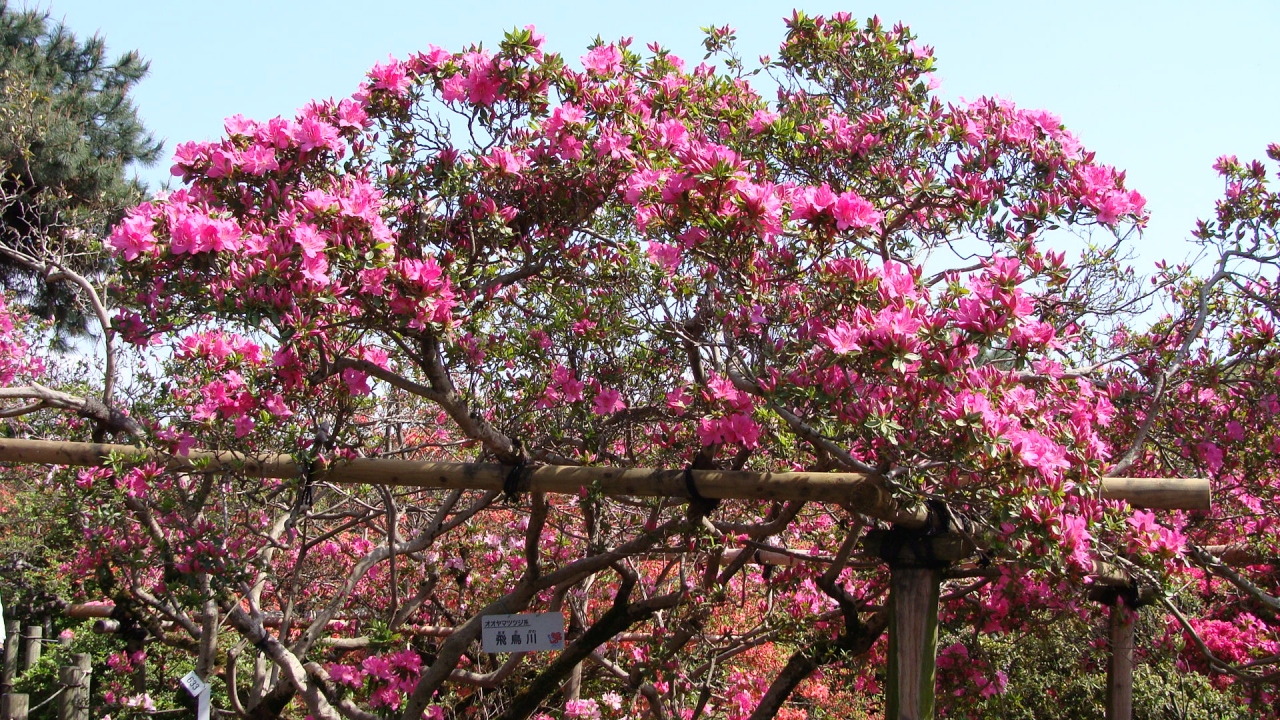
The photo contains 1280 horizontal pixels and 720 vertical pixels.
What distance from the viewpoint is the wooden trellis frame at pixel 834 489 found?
2.68 m

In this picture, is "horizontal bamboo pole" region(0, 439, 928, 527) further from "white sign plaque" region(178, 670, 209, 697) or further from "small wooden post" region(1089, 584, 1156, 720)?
"small wooden post" region(1089, 584, 1156, 720)

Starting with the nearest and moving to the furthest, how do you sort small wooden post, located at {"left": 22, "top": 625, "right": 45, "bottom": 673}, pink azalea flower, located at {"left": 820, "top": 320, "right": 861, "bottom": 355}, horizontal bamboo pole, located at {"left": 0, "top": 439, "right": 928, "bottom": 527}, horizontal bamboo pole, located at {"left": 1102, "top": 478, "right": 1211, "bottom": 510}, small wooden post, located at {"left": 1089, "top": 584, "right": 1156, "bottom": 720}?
pink azalea flower, located at {"left": 820, "top": 320, "right": 861, "bottom": 355} → horizontal bamboo pole, located at {"left": 1102, "top": 478, "right": 1211, "bottom": 510} → horizontal bamboo pole, located at {"left": 0, "top": 439, "right": 928, "bottom": 527} → small wooden post, located at {"left": 1089, "top": 584, "right": 1156, "bottom": 720} → small wooden post, located at {"left": 22, "top": 625, "right": 45, "bottom": 673}

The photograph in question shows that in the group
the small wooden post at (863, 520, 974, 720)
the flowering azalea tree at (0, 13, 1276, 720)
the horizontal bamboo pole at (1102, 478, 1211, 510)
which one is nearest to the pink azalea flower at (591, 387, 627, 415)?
the flowering azalea tree at (0, 13, 1276, 720)

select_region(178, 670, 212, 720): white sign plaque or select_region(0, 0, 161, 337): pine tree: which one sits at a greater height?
select_region(0, 0, 161, 337): pine tree

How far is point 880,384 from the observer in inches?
98.6

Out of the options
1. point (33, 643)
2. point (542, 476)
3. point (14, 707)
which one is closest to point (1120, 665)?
point (542, 476)

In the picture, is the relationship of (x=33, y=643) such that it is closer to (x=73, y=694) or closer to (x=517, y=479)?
(x=73, y=694)

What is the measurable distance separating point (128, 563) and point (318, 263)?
1589 mm

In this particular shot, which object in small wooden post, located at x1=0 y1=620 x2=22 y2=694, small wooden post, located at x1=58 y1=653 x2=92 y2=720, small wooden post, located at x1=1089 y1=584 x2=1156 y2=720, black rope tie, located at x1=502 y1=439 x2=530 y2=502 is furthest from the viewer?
small wooden post, located at x1=0 y1=620 x2=22 y2=694

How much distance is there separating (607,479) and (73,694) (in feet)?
15.7

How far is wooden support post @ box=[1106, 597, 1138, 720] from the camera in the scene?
3918 millimetres

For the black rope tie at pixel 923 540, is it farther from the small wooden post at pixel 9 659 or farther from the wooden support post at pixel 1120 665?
the small wooden post at pixel 9 659

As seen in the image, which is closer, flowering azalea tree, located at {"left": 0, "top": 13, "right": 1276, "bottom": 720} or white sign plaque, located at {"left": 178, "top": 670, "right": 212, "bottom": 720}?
flowering azalea tree, located at {"left": 0, "top": 13, "right": 1276, "bottom": 720}

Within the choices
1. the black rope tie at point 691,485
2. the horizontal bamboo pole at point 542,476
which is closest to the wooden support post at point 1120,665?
the horizontal bamboo pole at point 542,476
